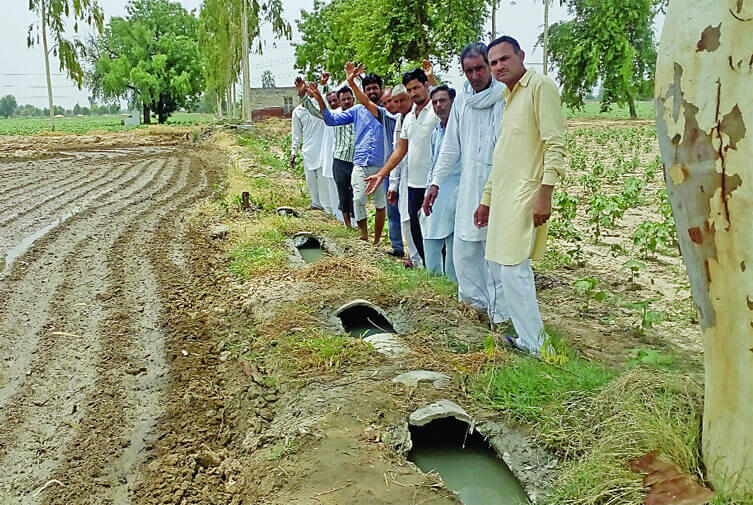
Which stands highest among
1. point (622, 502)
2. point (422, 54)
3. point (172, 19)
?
point (172, 19)

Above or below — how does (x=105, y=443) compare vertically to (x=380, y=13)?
below

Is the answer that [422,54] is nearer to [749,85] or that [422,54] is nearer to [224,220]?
[224,220]

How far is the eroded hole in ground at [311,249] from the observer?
7434 millimetres

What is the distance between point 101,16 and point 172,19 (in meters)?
23.6

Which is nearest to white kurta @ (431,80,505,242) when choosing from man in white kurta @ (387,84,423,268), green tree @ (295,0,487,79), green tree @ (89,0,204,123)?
→ man in white kurta @ (387,84,423,268)

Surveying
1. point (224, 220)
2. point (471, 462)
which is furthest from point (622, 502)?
point (224, 220)

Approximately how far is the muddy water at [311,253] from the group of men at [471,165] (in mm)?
553

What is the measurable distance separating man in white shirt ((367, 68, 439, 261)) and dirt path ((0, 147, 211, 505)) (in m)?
2.35

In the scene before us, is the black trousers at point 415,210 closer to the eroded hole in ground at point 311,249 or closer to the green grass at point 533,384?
the eroded hole in ground at point 311,249

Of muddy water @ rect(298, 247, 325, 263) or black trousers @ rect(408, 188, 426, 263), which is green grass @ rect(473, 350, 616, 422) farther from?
A: muddy water @ rect(298, 247, 325, 263)

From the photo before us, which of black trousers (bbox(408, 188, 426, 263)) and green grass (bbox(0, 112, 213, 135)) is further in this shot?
green grass (bbox(0, 112, 213, 135))

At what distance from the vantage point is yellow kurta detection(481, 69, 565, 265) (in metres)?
3.49

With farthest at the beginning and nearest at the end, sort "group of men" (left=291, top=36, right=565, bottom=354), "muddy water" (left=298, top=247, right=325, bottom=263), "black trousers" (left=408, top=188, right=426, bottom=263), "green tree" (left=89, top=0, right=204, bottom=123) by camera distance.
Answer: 1. "green tree" (left=89, top=0, right=204, bottom=123)
2. "muddy water" (left=298, top=247, right=325, bottom=263)
3. "black trousers" (left=408, top=188, right=426, bottom=263)
4. "group of men" (left=291, top=36, right=565, bottom=354)

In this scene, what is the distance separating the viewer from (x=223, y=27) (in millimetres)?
32812
